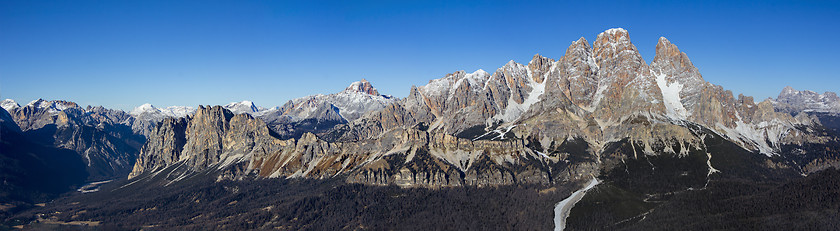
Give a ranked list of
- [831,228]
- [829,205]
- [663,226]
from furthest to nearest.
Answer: [663,226] < [829,205] < [831,228]

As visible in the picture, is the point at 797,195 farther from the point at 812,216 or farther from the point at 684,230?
the point at 684,230

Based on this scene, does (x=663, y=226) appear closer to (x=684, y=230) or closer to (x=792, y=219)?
(x=684, y=230)

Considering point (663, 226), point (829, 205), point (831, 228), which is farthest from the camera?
point (663, 226)

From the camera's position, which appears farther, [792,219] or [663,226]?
[663,226]

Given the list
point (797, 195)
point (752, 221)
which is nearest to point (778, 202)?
point (797, 195)

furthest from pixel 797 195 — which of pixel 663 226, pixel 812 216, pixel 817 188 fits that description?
pixel 663 226

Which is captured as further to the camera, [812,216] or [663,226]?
[663,226]

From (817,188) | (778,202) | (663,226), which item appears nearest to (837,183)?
(817,188)

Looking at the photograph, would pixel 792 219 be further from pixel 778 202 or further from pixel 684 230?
pixel 684 230
